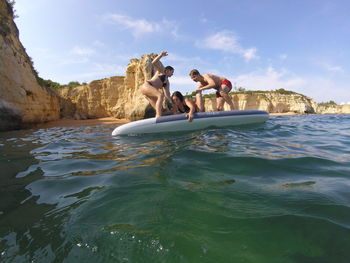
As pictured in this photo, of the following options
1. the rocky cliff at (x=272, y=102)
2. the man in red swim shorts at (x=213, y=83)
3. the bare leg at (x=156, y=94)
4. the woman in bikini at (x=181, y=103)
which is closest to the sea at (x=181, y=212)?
the bare leg at (x=156, y=94)

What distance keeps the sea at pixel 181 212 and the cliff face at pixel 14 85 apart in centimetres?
786

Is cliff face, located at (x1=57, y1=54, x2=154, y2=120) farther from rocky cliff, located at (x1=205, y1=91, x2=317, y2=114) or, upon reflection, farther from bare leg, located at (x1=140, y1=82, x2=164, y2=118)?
bare leg, located at (x1=140, y1=82, x2=164, y2=118)

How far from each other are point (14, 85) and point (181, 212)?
10858 millimetres

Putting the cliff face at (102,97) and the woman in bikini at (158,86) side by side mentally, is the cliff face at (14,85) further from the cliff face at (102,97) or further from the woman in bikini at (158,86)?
the cliff face at (102,97)

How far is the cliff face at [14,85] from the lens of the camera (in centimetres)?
836

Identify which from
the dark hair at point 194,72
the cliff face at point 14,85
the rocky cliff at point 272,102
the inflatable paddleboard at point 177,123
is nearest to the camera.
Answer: the inflatable paddleboard at point 177,123

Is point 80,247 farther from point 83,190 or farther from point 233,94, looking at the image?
point 233,94

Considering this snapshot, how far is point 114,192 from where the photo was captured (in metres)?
1.75

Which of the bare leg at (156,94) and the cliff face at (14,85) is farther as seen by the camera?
the cliff face at (14,85)

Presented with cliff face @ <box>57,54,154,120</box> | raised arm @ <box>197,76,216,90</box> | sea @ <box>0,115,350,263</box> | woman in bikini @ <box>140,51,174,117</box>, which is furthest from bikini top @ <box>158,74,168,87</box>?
cliff face @ <box>57,54,154,120</box>

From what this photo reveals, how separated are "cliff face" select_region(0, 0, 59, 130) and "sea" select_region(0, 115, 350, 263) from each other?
309 inches

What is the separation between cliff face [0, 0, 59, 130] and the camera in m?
8.36

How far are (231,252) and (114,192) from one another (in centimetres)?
113

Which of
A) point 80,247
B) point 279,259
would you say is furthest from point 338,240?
point 80,247
